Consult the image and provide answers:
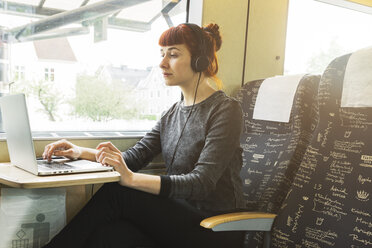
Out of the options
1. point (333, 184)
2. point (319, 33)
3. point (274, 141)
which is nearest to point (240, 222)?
point (333, 184)

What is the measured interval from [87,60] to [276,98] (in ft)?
3.25

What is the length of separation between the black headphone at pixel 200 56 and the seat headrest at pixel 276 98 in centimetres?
41

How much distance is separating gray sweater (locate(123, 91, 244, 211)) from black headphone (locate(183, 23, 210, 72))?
5.0 inches

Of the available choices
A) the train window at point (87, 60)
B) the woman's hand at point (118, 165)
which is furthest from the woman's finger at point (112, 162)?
the train window at point (87, 60)

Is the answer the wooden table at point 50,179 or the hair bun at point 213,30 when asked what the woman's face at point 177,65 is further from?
the wooden table at point 50,179

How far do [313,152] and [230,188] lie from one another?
1.08 ft

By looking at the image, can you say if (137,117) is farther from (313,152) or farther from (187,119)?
(313,152)

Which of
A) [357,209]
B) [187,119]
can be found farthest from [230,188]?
[357,209]

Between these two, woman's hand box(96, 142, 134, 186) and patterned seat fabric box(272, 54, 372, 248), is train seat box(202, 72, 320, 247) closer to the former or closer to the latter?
patterned seat fabric box(272, 54, 372, 248)

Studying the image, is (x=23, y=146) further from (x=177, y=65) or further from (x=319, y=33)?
(x=319, y=33)

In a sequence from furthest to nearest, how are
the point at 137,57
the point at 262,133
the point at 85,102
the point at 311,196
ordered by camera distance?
the point at 137,57, the point at 85,102, the point at 262,133, the point at 311,196

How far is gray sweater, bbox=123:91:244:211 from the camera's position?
1.13 metres

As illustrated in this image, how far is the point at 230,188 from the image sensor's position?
1262 millimetres

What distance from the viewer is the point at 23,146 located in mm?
1067
